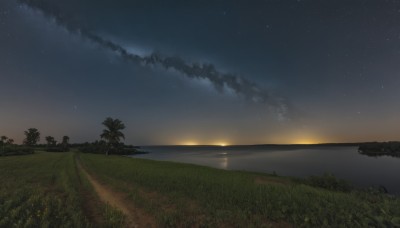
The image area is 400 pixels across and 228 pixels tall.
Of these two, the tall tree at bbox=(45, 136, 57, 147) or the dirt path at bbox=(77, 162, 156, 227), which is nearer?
the dirt path at bbox=(77, 162, 156, 227)

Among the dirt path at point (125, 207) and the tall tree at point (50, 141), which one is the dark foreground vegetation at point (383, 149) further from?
the tall tree at point (50, 141)

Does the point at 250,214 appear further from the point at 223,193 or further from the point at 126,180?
the point at 126,180

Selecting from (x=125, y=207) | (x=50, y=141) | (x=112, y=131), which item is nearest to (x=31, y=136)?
(x=50, y=141)

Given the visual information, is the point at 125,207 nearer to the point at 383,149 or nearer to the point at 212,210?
the point at 212,210

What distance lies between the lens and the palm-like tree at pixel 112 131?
71750mm

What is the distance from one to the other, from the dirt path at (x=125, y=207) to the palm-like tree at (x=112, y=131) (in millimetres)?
62281

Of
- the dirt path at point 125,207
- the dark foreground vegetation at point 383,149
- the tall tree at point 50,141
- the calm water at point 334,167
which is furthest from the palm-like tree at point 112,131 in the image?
the dark foreground vegetation at point 383,149

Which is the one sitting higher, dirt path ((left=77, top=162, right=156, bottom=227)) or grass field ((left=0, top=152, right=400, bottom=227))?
grass field ((left=0, top=152, right=400, bottom=227))

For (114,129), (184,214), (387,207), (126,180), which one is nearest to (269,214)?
(184,214)

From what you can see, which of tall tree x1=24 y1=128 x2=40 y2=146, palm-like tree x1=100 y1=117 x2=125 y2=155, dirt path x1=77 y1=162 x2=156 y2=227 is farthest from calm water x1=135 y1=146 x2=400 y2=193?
tall tree x1=24 y1=128 x2=40 y2=146

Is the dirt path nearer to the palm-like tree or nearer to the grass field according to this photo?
the grass field

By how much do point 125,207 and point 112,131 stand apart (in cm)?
6896

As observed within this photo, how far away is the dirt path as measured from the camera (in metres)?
8.32

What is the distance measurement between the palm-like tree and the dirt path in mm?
62281
